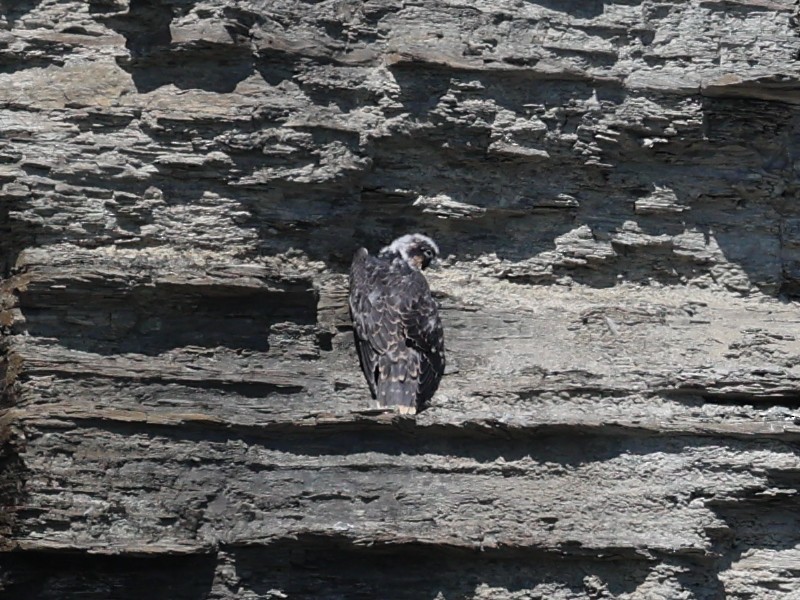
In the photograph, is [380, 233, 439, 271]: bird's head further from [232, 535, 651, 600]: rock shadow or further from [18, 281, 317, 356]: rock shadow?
[232, 535, 651, 600]: rock shadow

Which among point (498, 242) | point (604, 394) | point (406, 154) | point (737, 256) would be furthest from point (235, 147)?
point (737, 256)

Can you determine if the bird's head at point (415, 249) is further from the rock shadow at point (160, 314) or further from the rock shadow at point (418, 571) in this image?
the rock shadow at point (418, 571)

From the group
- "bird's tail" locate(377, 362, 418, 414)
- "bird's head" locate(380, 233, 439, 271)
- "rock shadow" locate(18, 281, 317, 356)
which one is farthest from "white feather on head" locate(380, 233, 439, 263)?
"bird's tail" locate(377, 362, 418, 414)

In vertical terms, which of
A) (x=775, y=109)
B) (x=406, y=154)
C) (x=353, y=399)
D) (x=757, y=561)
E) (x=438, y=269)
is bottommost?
(x=757, y=561)

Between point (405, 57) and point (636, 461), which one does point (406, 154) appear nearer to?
point (405, 57)

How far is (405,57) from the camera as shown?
10258 millimetres

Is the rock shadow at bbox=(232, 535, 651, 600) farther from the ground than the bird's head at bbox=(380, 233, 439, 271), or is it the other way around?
the bird's head at bbox=(380, 233, 439, 271)

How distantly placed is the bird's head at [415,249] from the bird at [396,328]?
0.03m

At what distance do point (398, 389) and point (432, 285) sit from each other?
970mm

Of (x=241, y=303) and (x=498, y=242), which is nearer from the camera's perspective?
(x=241, y=303)

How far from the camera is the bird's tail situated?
31.8 ft

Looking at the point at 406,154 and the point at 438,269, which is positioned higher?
the point at 406,154

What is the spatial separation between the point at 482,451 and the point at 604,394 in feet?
2.78

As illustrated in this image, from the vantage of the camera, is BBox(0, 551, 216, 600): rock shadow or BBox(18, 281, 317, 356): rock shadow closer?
BBox(0, 551, 216, 600): rock shadow
